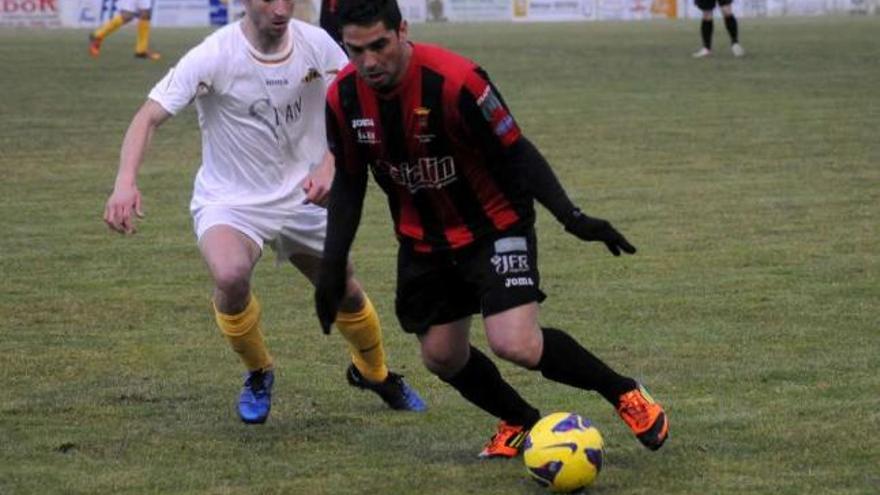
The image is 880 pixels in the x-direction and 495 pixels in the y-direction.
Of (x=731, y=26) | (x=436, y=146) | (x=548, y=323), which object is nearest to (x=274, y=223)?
(x=436, y=146)

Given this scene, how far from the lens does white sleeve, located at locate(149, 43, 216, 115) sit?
6.81 meters

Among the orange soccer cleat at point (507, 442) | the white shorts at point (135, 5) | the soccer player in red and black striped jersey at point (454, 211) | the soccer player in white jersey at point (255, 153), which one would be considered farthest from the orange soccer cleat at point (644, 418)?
the white shorts at point (135, 5)

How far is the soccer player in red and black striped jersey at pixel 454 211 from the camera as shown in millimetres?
5805

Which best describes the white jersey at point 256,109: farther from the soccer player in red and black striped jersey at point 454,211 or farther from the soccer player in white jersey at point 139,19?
the soccer player in white jersey at point 139,19

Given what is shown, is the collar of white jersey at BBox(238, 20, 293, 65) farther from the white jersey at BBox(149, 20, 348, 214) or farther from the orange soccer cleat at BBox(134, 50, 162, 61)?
the orange soccer cleat at BBox(134, 50, 162, 61)

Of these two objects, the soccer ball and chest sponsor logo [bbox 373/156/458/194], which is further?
chest sponsor logo [bbox 373/156/458/194]

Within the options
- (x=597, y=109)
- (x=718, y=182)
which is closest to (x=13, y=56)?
(x=597, y=109)

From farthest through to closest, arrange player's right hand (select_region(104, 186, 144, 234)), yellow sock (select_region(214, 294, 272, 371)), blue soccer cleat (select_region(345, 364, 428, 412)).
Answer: blue soccer cleat (select_region(345, 364, 428, 412)) < yellow sock (select_region(214, 294, 272, 371)) < player's right hand (select_region(104, 186, 144, 234))

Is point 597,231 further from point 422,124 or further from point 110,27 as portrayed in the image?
point 110,27

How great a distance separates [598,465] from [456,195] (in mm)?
973

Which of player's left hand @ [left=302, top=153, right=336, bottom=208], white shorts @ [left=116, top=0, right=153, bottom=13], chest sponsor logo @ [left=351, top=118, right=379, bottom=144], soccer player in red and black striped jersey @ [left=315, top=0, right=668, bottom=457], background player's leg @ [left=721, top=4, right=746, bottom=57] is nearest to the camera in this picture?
soccer player in red and black striped jersey @ [left=315, top=0, right=668, bottom=457]

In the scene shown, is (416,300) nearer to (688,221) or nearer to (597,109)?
(688,221)

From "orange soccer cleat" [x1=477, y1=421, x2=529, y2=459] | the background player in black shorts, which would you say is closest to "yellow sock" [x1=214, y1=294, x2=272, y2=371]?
"orange soccer cleat" [x1=477, y1=421, x2=529, y2=459]

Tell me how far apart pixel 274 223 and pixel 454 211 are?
1207 mm
